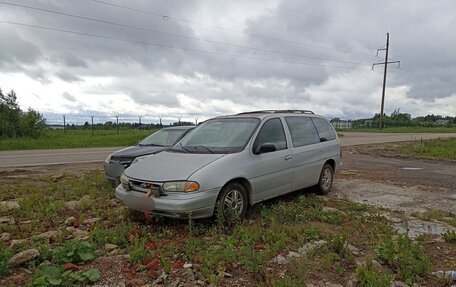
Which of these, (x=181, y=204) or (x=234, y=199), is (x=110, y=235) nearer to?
(x=181, y=204)

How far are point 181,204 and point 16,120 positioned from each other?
24489mm

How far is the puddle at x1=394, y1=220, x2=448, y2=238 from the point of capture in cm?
471

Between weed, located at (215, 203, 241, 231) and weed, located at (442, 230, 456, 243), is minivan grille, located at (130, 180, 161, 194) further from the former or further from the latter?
weed, located at (442, 230, 456, 243)

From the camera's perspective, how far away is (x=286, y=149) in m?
5.90

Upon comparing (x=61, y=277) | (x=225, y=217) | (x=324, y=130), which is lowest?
(x=61, y=277)

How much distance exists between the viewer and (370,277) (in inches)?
125

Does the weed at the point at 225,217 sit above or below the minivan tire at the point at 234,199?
below

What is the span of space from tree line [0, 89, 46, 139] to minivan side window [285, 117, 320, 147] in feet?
75.4

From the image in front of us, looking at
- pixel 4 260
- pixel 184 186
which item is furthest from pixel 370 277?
pixel 4 260

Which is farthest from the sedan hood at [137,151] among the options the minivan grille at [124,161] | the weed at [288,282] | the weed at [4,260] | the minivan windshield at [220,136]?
the weed at [288,282]

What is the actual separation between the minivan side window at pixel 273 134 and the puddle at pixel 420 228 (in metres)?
2.20

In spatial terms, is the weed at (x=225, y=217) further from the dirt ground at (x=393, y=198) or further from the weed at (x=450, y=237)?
the weed at (x=450, y=237)

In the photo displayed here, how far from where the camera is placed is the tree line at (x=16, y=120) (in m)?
Answer: 23.0

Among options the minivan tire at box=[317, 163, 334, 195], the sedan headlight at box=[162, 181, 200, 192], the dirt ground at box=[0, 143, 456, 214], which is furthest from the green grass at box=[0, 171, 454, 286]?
the dirt ground at box=[0, 143, 456, 214]
